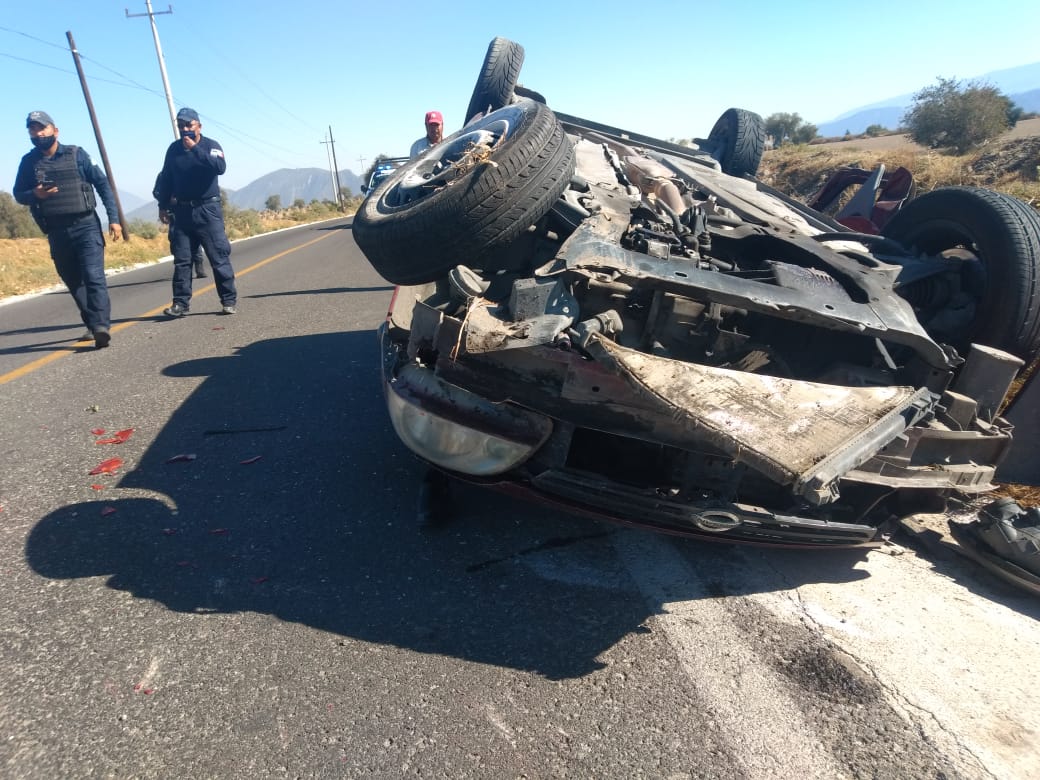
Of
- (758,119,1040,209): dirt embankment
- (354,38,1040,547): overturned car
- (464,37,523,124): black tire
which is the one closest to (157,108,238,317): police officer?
(464,37,523,124): black tire

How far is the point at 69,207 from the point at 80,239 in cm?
26

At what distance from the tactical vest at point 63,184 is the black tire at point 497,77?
11.2 ft

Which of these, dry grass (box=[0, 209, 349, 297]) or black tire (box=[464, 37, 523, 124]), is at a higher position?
black tire (box=[464, 37, 523, 124])

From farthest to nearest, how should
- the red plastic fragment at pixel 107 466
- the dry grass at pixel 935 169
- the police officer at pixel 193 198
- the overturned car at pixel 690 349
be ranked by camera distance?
1. the dry grass at pixel 935 169
2. the police officer at pixel 193 198
3. the red plastic fragment at pixel 107 466
4. the overturned car at pixel 690 349

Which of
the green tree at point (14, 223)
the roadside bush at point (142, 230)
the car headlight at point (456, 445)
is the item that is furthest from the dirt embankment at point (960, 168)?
the green tree at point (14, 223)

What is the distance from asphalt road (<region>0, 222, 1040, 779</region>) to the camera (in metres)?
1.76

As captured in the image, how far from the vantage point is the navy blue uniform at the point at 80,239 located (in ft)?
17.1

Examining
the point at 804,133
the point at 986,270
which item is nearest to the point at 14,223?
the point at 986,270

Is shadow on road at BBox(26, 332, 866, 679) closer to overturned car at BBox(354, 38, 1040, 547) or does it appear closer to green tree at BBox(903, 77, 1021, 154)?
overturned car at BBox(354, 38, 1040, 547)

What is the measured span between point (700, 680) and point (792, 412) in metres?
0.92

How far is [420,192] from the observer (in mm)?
3443

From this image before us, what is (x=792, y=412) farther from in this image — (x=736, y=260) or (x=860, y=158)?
(x=860, y=158)

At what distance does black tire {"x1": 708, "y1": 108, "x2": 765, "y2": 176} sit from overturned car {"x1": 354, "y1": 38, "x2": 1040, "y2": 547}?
8.18ft

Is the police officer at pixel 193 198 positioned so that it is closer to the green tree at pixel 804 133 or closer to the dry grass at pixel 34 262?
the dry grass at pixel 34 262
